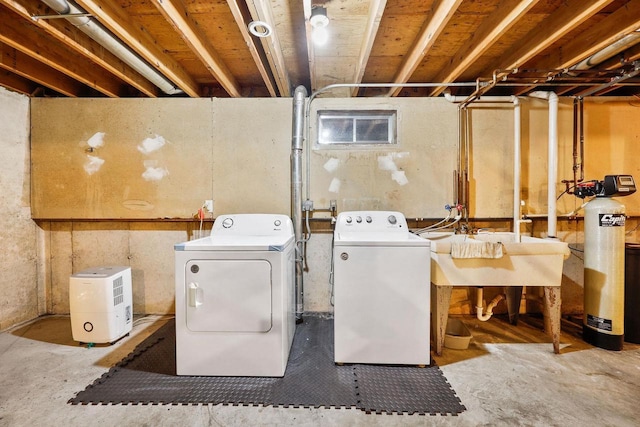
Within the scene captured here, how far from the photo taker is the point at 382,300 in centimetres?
196

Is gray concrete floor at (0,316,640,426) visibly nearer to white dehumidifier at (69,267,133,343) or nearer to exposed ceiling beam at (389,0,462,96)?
white dehumidifier at (69,267,133,343)

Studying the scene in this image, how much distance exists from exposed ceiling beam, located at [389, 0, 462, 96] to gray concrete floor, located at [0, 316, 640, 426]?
2.30 metres

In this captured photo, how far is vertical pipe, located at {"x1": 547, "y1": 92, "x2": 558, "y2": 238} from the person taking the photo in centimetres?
261

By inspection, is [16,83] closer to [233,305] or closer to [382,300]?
[233,305]

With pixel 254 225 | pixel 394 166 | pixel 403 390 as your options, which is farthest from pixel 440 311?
pixel 254 225

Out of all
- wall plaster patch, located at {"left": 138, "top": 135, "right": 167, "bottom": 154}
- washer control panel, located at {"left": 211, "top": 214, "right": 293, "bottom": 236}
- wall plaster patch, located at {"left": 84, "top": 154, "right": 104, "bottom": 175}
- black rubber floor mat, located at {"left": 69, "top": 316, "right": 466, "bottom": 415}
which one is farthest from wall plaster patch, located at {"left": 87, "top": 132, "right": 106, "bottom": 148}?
black rubber floor mat, located at {"left": 69, "top": 316, "right": 466, "bottom": 415}

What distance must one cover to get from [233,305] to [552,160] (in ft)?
9.96

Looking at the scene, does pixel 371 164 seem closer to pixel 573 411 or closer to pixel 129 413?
pixel 573 411

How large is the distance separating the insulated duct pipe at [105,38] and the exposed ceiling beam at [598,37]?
3.47m

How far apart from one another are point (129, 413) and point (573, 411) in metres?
2.48

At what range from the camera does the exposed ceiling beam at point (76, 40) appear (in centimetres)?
168

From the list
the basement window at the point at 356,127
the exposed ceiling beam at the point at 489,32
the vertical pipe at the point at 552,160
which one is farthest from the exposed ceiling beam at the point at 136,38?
the vertical pipe at the point at 552,160

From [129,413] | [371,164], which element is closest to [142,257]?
[129,413]

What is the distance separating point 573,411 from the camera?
5.20 ft
